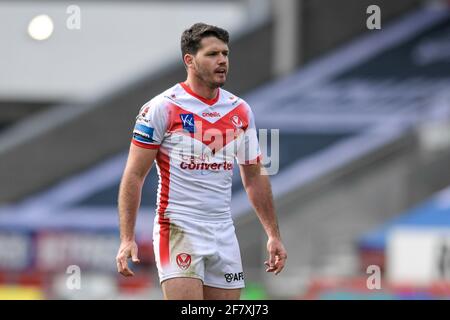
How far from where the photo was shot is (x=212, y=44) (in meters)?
4.86

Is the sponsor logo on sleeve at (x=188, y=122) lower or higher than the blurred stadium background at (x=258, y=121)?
lower

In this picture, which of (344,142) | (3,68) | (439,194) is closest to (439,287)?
(439,194)

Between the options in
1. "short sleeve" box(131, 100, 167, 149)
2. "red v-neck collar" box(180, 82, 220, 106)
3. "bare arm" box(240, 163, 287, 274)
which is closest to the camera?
"short sleeve" box(131, 100, 167, 149)

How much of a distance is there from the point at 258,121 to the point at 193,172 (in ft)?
43.1

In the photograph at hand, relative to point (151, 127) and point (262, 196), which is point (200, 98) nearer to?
point (151, 127)

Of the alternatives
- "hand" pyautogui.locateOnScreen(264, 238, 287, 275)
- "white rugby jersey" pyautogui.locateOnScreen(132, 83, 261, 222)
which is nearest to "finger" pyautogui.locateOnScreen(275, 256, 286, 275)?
"hand" pyautogui.locateOnScreen(264, 238, 287, 275)

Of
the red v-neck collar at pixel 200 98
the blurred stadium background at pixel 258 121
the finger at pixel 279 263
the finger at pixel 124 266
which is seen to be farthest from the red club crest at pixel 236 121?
the blurred stadium background at pixel 258 121

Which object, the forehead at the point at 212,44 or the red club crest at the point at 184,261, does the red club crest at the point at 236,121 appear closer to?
the forehead at the point at 212,44

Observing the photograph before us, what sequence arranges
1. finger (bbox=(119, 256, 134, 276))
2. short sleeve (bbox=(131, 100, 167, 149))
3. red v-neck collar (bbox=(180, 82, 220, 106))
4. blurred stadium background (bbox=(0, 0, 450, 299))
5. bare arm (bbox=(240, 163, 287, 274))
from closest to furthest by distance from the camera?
finger (bbox=(119, 256, 134, 276)), short sleeve (bbox=(131, 100, 167, 149)), red v-neck collar (bbox=(180, 82, 220, 106)), bare arm (bbox=(240, 163, 287, 274)), blurred stadium background (bbox=(0, 0, 450, 299))

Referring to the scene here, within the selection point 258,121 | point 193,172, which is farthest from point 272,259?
point 258,121

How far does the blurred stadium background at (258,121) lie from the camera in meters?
15.6

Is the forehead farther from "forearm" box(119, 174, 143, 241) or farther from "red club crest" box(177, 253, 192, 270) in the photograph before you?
"red club crest" box(177, 253, 192, 270)

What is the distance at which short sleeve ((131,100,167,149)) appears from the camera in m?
4.85

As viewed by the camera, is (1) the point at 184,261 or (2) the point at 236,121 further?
(2) the point at 236,121
